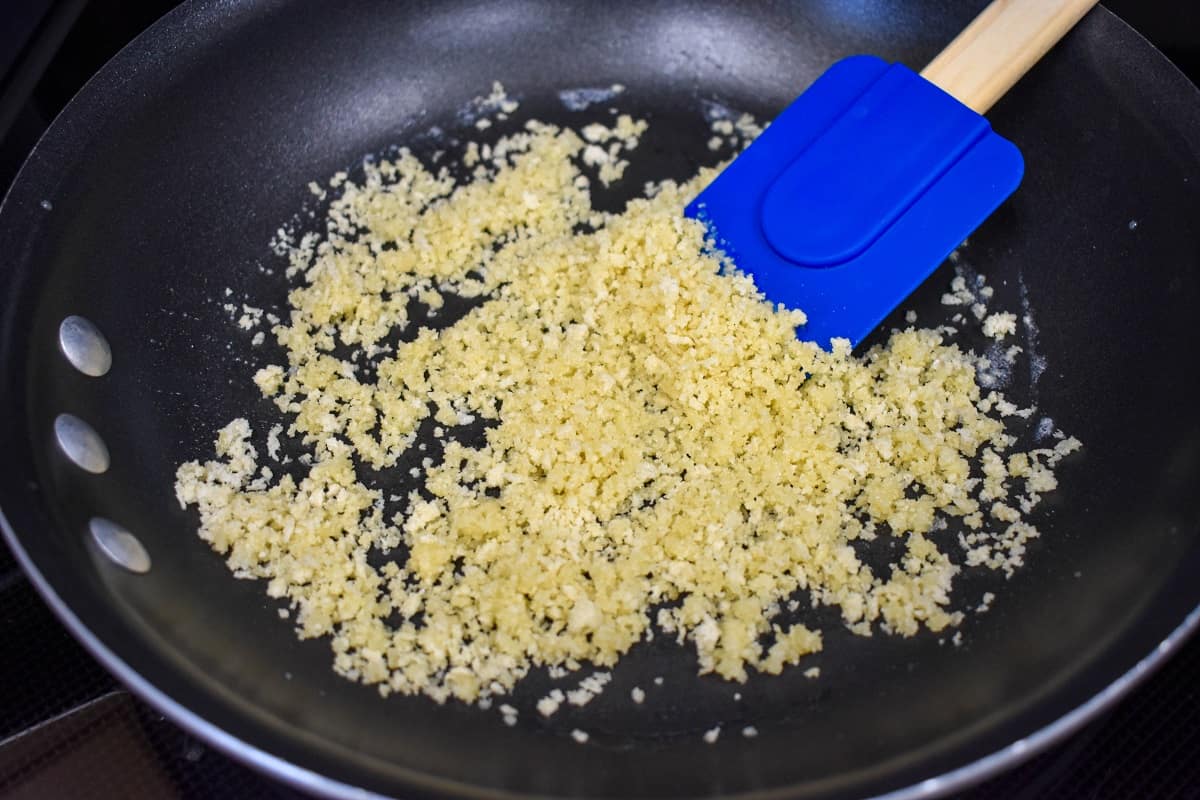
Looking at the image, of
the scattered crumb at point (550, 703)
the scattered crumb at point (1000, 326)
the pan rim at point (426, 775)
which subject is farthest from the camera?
the scattered crumb at point (1000, 326)

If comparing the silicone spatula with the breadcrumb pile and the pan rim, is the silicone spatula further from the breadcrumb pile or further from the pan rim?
the pan rim

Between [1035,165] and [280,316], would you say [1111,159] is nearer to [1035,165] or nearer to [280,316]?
[1035,165]

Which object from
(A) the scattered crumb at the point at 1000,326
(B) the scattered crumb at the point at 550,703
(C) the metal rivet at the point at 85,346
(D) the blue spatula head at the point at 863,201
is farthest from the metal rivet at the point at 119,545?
(A) the scattered crumb at the point at 1000,326

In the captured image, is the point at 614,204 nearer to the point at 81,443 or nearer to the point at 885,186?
the point at 885,186

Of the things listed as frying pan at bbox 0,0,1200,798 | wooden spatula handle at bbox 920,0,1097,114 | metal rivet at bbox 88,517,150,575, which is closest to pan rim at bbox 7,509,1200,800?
frying pan at bbox 0,0,1200,798

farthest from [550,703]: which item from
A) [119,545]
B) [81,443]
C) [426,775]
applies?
[81,443]

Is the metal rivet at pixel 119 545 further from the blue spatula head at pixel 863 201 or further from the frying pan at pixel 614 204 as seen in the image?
the blue spatula head at pixel 863 201
